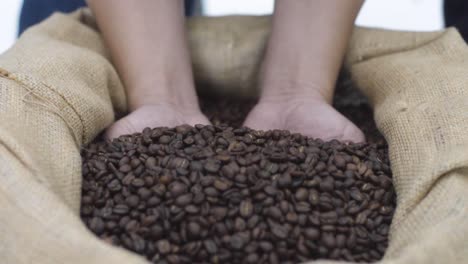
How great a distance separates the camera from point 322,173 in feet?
4.82

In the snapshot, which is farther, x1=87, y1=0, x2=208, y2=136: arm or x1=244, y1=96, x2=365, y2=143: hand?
x1=87, y1=0, x2=208, y2=136: arm

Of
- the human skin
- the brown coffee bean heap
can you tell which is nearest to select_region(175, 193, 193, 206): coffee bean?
the brown coffee bean heap

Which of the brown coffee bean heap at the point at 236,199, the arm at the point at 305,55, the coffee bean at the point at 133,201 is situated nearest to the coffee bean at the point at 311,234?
the brown coffee bean heap at the point at 236,199

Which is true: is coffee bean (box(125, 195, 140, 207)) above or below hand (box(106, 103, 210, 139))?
above

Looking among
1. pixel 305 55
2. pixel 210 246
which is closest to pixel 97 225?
pixel 210 246

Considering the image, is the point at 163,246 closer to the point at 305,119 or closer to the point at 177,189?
the point at 177,189

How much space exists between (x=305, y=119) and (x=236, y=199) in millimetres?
552

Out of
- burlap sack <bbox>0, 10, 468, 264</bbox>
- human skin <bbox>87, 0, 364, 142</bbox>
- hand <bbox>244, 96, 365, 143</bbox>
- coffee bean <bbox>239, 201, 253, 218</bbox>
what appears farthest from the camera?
human skin <bbox>87, 0, 364, 142</bbox>

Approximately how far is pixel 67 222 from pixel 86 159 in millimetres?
383

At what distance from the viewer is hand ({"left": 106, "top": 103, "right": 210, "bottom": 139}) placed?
5.81 ft

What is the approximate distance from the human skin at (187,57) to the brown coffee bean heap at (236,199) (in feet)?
1.15

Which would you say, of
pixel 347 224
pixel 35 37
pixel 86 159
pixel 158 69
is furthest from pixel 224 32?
pixel 347 224

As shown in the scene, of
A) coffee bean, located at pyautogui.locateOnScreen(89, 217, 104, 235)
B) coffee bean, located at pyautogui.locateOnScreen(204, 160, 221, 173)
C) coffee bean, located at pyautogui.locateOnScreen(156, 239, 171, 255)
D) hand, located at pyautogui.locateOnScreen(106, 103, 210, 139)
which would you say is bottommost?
hand, located at pyautogui.locateOnScreen(106, 103, 210, 139)

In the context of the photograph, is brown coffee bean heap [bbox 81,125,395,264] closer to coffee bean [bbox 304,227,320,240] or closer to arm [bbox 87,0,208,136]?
coffee bean [bbox 304,227,320,240]
